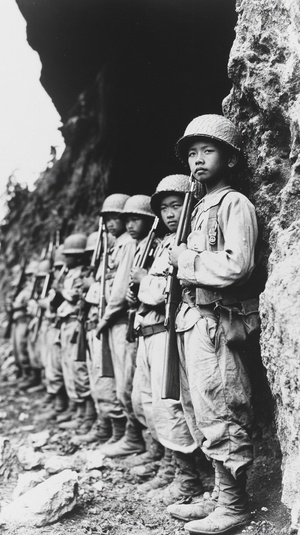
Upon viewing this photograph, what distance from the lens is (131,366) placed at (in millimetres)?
6215

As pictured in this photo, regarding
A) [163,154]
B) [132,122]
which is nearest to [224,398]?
[163,154]

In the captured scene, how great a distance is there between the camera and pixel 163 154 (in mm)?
8336

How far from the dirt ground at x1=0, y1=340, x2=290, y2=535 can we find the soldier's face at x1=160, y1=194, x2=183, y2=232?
190cm

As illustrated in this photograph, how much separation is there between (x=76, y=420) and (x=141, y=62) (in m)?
5.07

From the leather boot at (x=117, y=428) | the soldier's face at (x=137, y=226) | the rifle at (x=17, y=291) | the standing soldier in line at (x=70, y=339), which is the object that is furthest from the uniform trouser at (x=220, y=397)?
the rifle at (x=17, y=291)

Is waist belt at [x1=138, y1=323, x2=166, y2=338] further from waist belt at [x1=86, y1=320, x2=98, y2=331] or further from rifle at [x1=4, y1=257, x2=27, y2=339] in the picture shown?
rifle at [x1=4, y1=257, x2=27, y2=339]

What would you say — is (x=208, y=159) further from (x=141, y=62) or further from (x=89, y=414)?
(x=89, y=414)

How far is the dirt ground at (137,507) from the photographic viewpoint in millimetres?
3832

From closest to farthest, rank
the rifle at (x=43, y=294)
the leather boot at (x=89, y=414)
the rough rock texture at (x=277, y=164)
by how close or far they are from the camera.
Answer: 1. the rough rock texture at (x=277, y=164)
2. the leather boot at (x=89, y=414)
3. the rifle at (x=43, y=294)

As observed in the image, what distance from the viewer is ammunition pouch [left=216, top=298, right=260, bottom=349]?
3.67 metres

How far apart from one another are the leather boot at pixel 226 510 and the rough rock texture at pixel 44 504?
1057 millimetres

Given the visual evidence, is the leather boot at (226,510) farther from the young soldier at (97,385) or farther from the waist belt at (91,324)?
the waist belt at (91,324)

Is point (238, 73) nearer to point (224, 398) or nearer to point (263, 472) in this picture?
point (224, 398)

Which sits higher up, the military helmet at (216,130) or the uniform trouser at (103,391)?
the military helmet at (216,130)
